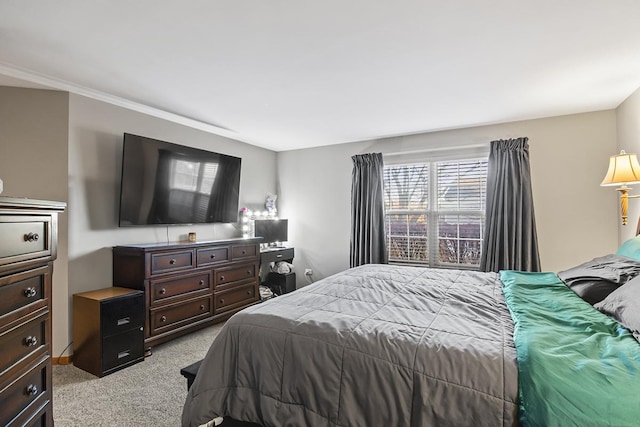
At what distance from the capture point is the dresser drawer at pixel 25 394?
1.17m

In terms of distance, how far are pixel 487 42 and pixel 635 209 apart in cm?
228

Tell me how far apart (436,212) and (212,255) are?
2.93 metres

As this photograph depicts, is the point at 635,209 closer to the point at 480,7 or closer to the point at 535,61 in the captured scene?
the point at 535,61

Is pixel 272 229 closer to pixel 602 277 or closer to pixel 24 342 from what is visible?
pixel 24 342

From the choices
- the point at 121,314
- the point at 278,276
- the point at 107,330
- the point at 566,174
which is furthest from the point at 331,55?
the point at 278,276

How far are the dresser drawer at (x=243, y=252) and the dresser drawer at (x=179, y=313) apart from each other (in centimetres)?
59

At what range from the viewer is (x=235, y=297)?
3.96 metres

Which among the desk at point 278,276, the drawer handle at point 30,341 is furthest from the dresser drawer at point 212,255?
the drawer handle at point 30,341

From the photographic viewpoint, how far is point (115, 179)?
10.6 ft

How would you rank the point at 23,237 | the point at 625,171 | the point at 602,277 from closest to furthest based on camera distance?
the point at 23,237 < the point at 602,277 < the point at 625,171

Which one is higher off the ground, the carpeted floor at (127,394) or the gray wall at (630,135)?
the gray wall at (630,135)

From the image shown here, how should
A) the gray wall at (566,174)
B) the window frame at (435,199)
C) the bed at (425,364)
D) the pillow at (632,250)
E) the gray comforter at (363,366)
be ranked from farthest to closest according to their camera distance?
the window frame at (435,199), the gray wall at (566,174), the pillow at (632,250), the gray comforter at (363,366), the bed at (425,364)

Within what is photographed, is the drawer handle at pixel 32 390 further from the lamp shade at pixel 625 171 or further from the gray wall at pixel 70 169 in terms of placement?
the lamp shade at pixel 625 171

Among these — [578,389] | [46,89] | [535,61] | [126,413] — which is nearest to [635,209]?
[535,61]
